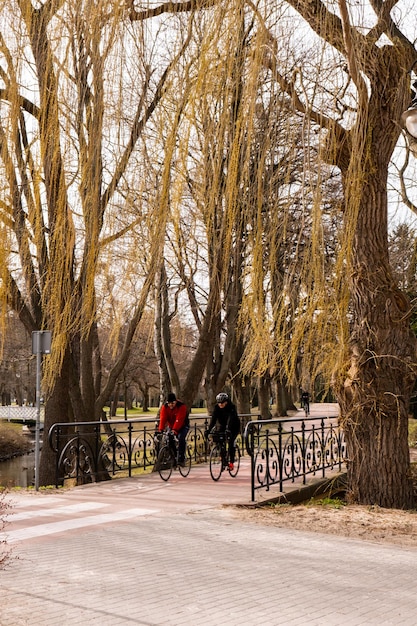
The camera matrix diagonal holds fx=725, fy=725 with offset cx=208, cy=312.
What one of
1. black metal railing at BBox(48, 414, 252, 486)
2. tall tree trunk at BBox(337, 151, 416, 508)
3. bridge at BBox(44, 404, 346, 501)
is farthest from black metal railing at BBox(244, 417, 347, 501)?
black metal railing at BBox(48, 414, 252, 486)

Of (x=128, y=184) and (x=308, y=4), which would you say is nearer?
(x=128, y=184)

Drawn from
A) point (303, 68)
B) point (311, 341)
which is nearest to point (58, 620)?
point (311, 341)

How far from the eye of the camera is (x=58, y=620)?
4.50m

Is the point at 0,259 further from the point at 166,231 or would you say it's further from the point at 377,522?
the point at 377,522

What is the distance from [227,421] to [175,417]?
929 millimetres

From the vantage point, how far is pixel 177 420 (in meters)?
12.8

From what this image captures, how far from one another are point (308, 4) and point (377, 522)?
564cm

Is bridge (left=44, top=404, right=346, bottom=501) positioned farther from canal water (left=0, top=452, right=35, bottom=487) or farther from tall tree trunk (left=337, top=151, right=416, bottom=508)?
canal water (left=0, top=452, right=35, bottom=487)

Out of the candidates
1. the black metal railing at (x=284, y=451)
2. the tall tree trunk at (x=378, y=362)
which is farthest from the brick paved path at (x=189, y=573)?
the tall tree trunk at (x=378, y=362)

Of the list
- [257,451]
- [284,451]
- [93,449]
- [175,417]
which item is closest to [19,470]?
[93,449]

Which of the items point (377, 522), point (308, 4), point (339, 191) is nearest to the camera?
point (308, 4)

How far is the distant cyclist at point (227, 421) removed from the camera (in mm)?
12648

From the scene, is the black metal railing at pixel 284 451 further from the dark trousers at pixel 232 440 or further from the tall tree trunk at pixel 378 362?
the tall tree trunk at pixel 378 362

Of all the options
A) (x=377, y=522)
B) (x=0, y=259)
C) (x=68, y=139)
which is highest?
(x=68, y=139)
